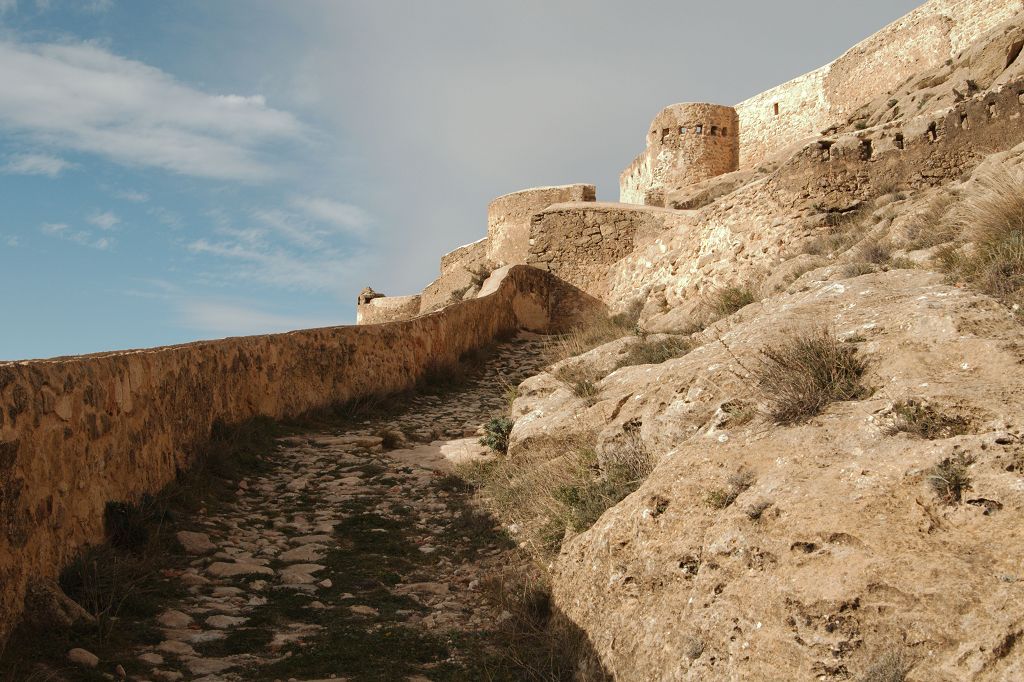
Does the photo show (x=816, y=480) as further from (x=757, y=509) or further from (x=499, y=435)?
(x=499, y=435)

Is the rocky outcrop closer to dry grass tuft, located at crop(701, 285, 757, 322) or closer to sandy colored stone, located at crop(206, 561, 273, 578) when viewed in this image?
sandy colored stone, located at crop(206, 561, 273, 578)

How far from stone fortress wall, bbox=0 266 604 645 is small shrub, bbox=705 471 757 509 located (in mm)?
2993

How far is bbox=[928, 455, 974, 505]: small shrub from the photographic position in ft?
8.81

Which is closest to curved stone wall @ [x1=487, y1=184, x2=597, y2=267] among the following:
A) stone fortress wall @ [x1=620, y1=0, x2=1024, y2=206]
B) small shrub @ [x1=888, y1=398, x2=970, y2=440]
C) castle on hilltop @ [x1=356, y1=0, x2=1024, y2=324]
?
castle on hilltop @ [x1=356, y1=0, x2=1024, y2=324]

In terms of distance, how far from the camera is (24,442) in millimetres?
3635

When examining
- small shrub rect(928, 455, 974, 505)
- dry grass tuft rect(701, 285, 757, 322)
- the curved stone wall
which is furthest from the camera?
the curved stone wall

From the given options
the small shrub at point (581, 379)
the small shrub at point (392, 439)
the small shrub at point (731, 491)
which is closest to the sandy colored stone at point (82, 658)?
the small shrub at point (731, 491)

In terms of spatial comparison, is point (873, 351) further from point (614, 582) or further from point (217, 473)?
point (217, 473)

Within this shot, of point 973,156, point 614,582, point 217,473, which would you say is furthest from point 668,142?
point 614,582

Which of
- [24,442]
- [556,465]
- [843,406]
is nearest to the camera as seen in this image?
[843,406]

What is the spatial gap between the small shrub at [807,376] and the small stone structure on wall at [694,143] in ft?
67.7

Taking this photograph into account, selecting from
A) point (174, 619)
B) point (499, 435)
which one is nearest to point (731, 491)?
point (174, 619)

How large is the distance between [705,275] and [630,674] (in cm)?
816

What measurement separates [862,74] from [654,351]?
17.0 metres
